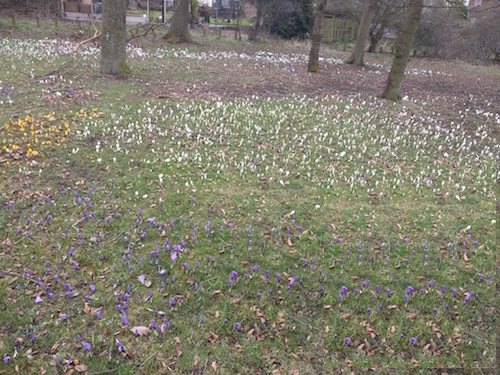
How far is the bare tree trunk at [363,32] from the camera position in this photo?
867 inches

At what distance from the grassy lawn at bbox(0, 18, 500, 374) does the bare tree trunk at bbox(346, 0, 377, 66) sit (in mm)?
13253

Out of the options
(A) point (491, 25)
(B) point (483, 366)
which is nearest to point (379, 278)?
(B) point (483, 366)

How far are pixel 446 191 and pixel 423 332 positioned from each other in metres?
3.59

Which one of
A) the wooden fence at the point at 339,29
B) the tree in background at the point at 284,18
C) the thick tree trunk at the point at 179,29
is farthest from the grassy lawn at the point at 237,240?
the wooden fence at the point at 339,29

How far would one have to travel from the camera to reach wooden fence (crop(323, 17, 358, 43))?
1426 inches

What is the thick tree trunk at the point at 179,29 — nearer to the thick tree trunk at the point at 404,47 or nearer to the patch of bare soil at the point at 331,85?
the patch of bare soil at the point at 331,85

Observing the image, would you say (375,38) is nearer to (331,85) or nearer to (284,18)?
(284,18)

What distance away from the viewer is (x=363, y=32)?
22.6m

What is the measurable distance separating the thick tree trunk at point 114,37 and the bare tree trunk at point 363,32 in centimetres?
1369

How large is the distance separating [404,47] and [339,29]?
25834mm

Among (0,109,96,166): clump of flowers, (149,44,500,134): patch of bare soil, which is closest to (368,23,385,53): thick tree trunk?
(149,44,500,134): patch of bare soil

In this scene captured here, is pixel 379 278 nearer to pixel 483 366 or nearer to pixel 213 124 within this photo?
pixel 483 366

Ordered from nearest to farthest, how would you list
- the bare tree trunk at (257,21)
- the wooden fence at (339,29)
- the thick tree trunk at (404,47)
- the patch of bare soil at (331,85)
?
the thick tree trunk at (404,47)
the patch of bare soil at (331,85)
the bare tree trunk at (257,21)
the wooden fence at (339,29)

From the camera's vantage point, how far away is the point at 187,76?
1509 cm
